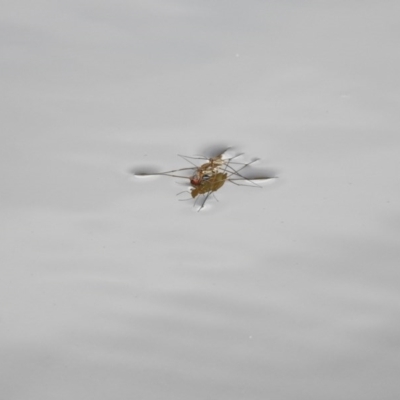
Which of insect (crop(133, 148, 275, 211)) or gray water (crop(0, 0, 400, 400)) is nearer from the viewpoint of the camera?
gray water (crop(0, 0, 400, 400))

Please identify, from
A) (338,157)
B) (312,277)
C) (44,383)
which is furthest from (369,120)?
(44,383)

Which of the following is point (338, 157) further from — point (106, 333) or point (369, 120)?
point (106, 333)

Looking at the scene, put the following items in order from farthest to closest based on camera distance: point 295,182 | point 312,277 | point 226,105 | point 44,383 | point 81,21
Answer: point 81,21 → point 226,105 → point 295,182 → point 312,277 → point 44,383

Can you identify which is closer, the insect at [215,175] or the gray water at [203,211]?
the gray water at [203,211]
